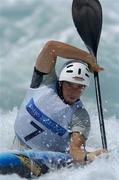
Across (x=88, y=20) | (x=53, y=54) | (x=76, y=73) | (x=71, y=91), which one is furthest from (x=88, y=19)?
(x=71, y=91)

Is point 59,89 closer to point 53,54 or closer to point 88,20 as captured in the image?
point 53,54

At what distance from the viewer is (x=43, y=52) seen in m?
5.47

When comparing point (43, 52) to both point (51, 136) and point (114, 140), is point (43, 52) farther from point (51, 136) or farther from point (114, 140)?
point (114, 140)

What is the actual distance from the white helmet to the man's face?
39 millimetres

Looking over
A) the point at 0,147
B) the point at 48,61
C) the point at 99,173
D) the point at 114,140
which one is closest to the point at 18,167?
the point at 99,173

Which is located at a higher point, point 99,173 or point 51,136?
point 51,136

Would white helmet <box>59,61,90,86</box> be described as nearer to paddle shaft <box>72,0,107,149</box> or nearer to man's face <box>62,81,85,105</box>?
man's face <box>62,81,85,105</box>

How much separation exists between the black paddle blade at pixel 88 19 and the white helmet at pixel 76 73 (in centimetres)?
113

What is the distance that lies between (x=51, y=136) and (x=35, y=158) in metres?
0.54

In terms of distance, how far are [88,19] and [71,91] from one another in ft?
5.18

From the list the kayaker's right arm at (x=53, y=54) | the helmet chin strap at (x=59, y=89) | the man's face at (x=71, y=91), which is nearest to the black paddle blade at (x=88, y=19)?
the kayaker's right arm at (x=53, y=54)

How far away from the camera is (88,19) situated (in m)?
6.68

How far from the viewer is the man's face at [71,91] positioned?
534cm

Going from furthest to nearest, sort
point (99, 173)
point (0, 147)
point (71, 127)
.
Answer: point (0, 147)
point (71, 127)
point (99, 173)
